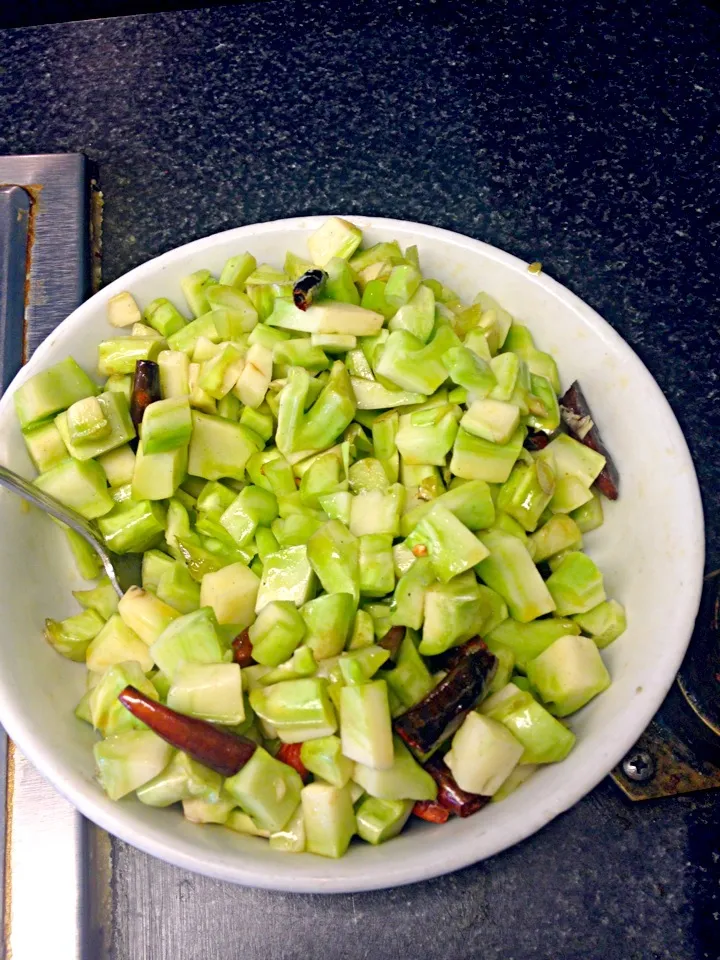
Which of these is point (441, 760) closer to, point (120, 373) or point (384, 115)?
point (120, 373)

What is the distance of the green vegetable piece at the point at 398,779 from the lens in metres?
0.85

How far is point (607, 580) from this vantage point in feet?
3.49

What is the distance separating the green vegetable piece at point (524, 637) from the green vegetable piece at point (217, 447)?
41 centimetres

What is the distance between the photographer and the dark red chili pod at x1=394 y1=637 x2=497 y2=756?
869 mm

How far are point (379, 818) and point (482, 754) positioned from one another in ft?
0.47

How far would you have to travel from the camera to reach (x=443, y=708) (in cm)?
87

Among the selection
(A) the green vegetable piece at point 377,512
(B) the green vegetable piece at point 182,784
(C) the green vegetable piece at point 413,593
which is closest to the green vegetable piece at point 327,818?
(B) the green vegetable piece at point 182,784

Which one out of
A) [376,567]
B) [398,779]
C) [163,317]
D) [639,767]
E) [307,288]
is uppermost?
[307,288]

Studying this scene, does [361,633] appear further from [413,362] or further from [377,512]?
[413,362]

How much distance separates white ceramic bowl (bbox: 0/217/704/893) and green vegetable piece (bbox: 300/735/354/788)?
0.30 feet

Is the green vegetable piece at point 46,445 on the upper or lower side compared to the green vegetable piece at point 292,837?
upper

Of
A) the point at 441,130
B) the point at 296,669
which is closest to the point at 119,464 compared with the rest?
the point at 296,669

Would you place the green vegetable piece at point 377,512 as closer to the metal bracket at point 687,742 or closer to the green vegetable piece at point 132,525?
the green vegetable piece at point 132,525

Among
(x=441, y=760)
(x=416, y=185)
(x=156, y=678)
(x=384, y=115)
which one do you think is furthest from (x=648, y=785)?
(x=384, y=115)
